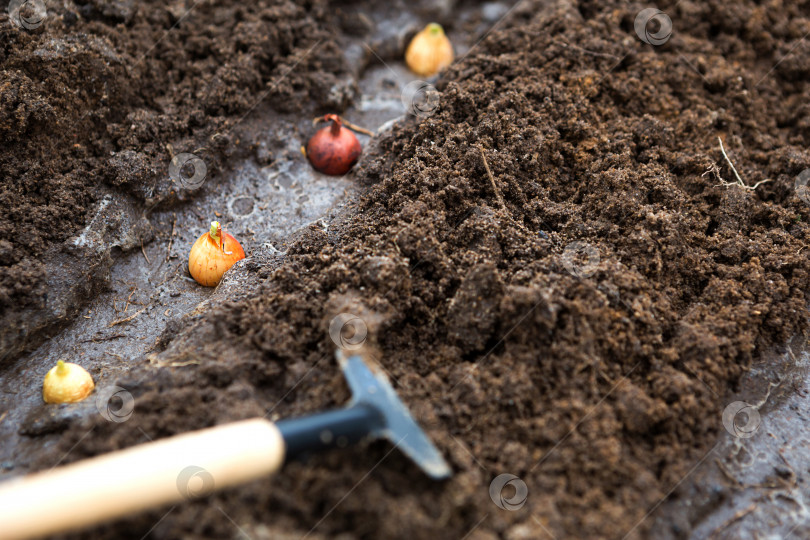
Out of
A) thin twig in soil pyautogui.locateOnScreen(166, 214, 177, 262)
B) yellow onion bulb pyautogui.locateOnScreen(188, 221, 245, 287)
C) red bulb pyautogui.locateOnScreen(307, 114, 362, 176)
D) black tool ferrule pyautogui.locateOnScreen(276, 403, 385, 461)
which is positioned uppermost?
black tool ferrule pyautogui.locateOnScreen(276, 403, 385, 461)

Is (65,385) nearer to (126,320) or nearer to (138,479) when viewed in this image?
(126,320)

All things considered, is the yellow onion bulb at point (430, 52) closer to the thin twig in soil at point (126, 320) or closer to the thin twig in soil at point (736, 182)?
the thin twig in soil at point (736, 182)

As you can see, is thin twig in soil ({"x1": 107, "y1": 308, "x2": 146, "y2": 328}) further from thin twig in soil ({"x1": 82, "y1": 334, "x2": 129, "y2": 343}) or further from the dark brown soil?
the dark brown soil

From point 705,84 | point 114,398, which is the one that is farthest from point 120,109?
point 705,84

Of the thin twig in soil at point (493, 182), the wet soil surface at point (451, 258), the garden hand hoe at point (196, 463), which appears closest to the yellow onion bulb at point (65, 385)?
the wet soil surface at point (451, 258)

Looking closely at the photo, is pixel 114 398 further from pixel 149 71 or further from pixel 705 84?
pixel 705 84

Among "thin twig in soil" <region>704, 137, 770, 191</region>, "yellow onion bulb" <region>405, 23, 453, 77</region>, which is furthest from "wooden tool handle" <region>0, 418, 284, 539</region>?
"yellow onion bulb" <region>405, 23, 453, 77</region>

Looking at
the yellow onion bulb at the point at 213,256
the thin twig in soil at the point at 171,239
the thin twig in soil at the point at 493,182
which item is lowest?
the thin twig in soil at the point at 171,239
